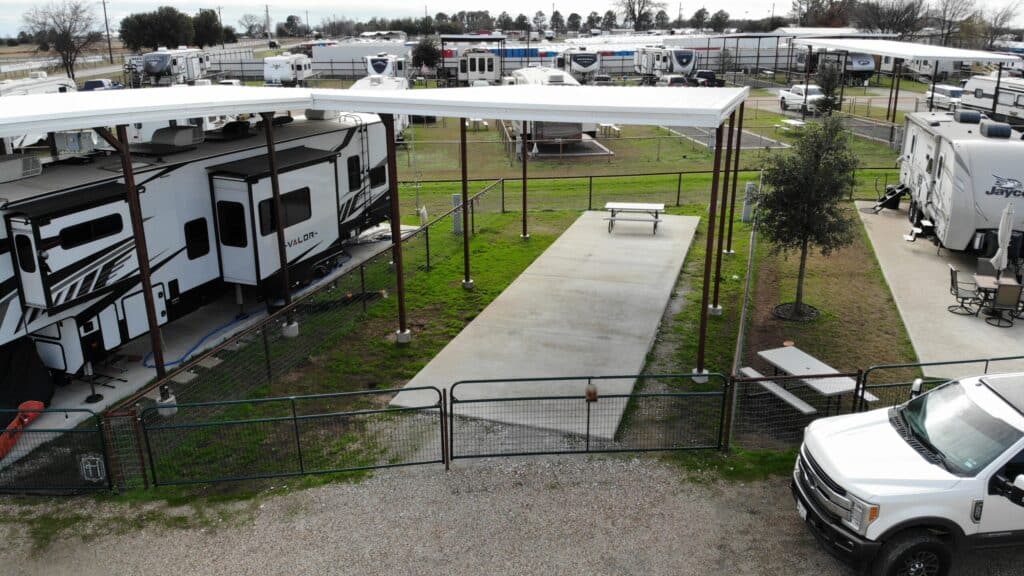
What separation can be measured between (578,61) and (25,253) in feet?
155

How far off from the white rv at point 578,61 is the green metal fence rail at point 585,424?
147 ft

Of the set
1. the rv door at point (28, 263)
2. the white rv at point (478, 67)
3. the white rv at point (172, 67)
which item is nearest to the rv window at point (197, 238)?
the rv door at point (28, 263)

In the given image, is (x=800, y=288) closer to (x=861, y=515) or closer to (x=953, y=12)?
(x=861, y=515)

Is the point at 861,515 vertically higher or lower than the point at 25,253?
lower

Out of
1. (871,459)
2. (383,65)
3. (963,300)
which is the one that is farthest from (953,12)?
(871,459)

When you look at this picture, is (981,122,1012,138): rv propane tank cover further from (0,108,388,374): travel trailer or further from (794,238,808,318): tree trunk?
(0,108,388,374): travel trailer

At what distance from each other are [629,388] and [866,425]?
4048 millimetres

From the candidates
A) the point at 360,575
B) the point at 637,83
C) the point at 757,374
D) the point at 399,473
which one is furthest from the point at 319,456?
the point at 637,83

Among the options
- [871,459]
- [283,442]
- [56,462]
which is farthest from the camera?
[283,442]

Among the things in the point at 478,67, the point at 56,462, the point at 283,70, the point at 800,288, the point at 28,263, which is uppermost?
the point at 478,67

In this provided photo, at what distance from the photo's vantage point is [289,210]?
14609mm

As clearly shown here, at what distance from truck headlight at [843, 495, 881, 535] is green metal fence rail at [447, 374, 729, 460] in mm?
2487

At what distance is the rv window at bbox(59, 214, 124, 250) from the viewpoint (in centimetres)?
1095

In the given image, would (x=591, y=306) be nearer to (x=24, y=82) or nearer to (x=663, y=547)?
(x=663, y=547)
